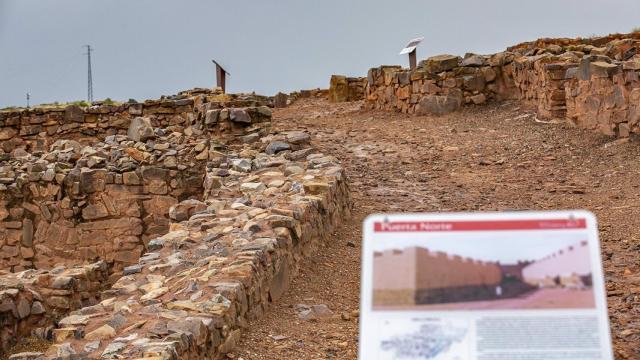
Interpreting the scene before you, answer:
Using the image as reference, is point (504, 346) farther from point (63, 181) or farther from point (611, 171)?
point (63, 181)

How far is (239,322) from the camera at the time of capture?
5121mm

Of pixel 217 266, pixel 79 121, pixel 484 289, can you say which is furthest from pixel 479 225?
pixel 79 121

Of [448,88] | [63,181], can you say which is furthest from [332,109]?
[63,181]

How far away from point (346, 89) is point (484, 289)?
14.3 m

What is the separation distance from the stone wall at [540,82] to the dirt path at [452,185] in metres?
0.26

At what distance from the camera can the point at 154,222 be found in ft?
33.4

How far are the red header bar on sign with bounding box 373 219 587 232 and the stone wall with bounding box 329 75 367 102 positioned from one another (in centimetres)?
1400

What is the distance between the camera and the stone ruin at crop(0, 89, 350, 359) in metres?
4.86

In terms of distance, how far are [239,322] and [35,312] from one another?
3.24 metres

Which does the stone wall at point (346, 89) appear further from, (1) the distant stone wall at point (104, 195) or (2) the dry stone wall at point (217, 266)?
(2) the dry stone wall at point (217, 266)

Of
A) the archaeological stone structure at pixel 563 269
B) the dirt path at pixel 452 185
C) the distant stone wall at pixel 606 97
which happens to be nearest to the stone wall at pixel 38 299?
the dirt path at pixel 452 185

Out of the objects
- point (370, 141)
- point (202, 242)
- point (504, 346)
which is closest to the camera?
point (504, 346)

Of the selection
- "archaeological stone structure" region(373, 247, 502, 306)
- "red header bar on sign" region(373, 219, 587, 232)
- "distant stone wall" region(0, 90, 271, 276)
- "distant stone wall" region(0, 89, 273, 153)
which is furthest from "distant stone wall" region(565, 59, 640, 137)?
"archaeological stone structure" region(373, 247, 502, 306)

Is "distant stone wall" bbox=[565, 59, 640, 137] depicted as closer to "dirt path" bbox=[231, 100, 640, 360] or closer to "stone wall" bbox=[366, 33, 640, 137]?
"stone wall" bbox=[366, 33, 640, 137]
